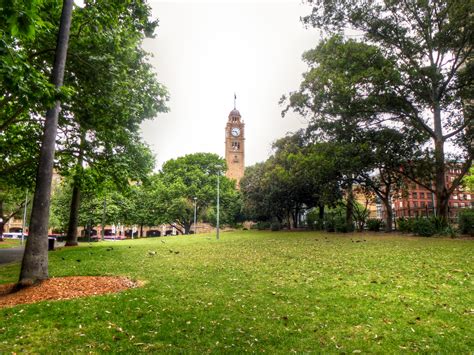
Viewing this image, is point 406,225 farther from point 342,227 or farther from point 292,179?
point 292,179

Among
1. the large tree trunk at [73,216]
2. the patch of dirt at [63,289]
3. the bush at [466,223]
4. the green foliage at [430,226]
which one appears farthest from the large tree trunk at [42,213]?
the bush at [466,223]

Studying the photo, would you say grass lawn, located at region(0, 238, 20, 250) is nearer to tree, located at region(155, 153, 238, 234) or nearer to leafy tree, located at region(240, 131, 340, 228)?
tree, located at region(155, 153, 238, 234)

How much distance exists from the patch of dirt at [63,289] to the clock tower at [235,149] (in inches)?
2978

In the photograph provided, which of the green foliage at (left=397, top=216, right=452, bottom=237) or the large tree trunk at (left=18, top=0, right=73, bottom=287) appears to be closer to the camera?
the large tree trunk at (left=18, top=0, right=73, bottom=287)

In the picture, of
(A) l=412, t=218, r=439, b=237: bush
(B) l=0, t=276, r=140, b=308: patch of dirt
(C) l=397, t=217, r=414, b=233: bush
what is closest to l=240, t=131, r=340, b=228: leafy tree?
(C) l=397, t=217, r=414, b=233: bush

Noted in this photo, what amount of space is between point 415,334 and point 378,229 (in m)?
27.1

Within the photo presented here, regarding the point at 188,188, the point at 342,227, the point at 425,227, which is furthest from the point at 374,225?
the point at 188,188

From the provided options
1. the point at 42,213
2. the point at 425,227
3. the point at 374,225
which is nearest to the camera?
the point at 42,213

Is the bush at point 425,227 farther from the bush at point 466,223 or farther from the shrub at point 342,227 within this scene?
the shrub at point 342,227

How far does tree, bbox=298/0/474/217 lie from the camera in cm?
2061

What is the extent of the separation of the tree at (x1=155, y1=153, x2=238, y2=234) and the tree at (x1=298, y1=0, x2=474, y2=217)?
31.3 meters

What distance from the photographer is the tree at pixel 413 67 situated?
20.6 meters

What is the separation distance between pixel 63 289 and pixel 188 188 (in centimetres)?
4666

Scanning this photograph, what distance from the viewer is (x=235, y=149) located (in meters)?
87.0
